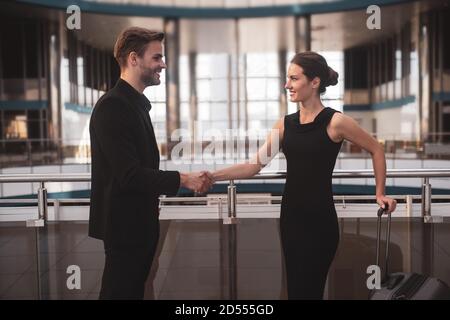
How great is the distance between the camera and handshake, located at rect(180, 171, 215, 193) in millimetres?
2211

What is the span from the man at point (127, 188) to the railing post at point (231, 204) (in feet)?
6.36

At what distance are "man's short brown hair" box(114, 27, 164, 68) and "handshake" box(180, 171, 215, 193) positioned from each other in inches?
24.3

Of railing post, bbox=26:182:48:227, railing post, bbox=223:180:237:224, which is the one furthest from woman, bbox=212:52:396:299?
railing post, bbox=26:182:48:227

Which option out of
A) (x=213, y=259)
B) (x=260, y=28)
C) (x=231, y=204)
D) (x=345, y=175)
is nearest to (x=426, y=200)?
(x=345, y=175)

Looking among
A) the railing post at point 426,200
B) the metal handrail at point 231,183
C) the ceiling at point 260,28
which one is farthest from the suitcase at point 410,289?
the ceiling at point 260,28

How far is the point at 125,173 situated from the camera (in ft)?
6.58

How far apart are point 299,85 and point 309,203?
1.91ft

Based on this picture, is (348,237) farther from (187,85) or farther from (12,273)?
(187,85)

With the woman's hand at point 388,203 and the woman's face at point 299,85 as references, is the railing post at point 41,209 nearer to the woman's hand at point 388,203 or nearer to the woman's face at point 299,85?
the woman's face at point 299,85

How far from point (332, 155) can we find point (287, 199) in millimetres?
314

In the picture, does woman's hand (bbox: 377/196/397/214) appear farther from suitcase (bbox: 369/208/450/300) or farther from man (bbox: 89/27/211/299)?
man (bbox: 89/27/211/299)

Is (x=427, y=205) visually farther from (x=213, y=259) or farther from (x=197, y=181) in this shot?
(x=197, y=181)
